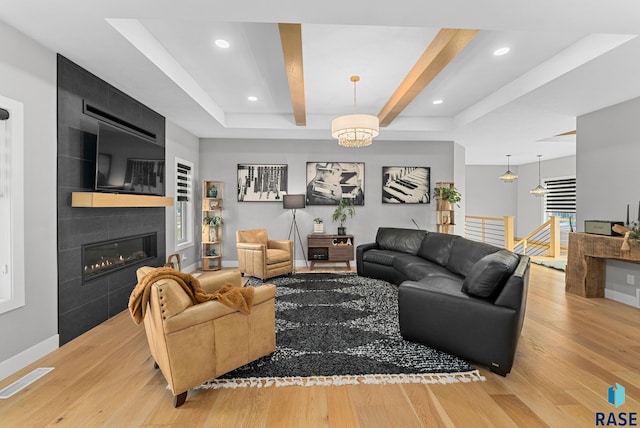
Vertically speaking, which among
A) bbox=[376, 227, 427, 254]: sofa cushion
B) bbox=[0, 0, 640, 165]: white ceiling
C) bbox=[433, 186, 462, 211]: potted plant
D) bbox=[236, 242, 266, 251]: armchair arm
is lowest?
bbox=[236, 242, 266, 251]: armchair arm

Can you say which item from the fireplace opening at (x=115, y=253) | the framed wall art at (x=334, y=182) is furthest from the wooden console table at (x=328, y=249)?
the fireplace opening at (x=115, y=253)

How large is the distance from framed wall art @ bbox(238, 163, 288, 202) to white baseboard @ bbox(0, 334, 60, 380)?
4.06 metres

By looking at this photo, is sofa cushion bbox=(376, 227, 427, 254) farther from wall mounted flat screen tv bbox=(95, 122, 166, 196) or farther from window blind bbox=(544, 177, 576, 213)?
window blind bbox=(544, 177, 576, 213)

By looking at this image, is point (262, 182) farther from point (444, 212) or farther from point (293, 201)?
point (444, 212)

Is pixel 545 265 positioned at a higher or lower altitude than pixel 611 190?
lower

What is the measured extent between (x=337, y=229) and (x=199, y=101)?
140 inches

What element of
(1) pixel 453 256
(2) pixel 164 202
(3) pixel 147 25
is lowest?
(1) pixel 453 256

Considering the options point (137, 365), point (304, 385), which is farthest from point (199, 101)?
point (304, 385)

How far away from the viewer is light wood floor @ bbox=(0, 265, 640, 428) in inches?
73.5

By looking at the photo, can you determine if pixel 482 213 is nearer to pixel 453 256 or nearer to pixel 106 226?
pixel 453 256

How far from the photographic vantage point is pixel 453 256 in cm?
409

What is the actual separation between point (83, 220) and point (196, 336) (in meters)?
2.11

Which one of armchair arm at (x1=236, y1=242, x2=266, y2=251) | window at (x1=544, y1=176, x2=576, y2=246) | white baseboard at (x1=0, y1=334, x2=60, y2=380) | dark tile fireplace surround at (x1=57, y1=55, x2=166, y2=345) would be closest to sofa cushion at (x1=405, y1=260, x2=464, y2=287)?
armchair arm at (x1=236, y1=242, x2=266, y2=251)

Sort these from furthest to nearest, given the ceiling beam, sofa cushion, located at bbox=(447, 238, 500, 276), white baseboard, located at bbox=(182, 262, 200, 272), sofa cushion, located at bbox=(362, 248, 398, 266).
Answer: white baseboard, located at bbox=(182, 262, 200, 272)
sofa cushion, located at bbox=(362, 248, 398, 266)
sofa cushion, located at bbox=(447, 238, 500, 276)
the ceiling beam
